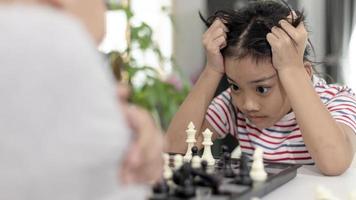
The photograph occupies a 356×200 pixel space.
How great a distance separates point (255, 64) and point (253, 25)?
13cm

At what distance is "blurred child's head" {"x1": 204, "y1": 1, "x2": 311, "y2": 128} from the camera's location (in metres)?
1.23

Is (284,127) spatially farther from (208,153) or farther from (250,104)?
(208,153)

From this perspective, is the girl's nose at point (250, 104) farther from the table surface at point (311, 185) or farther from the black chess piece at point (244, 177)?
the black chess piece at point (244, 177)

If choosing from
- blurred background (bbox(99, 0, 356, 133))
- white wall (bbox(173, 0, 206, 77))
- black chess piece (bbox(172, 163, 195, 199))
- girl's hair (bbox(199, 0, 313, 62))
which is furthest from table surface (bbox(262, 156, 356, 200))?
white wall (bbox(173, 0, 206, 77))

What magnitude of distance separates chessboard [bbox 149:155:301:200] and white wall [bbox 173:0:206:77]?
9.39ft

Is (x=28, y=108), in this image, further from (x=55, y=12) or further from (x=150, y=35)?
(x=150, y=35)

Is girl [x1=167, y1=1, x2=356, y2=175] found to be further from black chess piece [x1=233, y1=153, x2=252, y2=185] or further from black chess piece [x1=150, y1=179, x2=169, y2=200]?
black chess piece [x1=150, y1=179, x2=169, y2=200]

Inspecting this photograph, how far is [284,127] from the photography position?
1.36m

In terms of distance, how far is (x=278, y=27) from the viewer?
124cm

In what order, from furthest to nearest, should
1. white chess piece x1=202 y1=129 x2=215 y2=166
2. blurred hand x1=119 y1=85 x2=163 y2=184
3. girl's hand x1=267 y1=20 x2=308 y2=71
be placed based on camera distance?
girl's hand x1=267 y1=20 x2=308 y2=71 < white chess piece x1=202 y1=129 x2=215 y2=166 < blurred hand x1=119 y1=85 x2=163 y2=184

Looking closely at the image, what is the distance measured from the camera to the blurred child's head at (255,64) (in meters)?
1.23

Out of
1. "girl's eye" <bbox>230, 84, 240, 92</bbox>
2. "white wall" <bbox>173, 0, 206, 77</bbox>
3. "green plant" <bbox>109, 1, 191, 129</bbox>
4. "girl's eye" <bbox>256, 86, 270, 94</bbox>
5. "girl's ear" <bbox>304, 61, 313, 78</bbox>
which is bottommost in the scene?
"girl's eye" <bbox>256, 86, 270, 94</bbox>

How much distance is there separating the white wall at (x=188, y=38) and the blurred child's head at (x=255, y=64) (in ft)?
8.05

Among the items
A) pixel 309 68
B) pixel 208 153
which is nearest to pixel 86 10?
pixel 208 153
